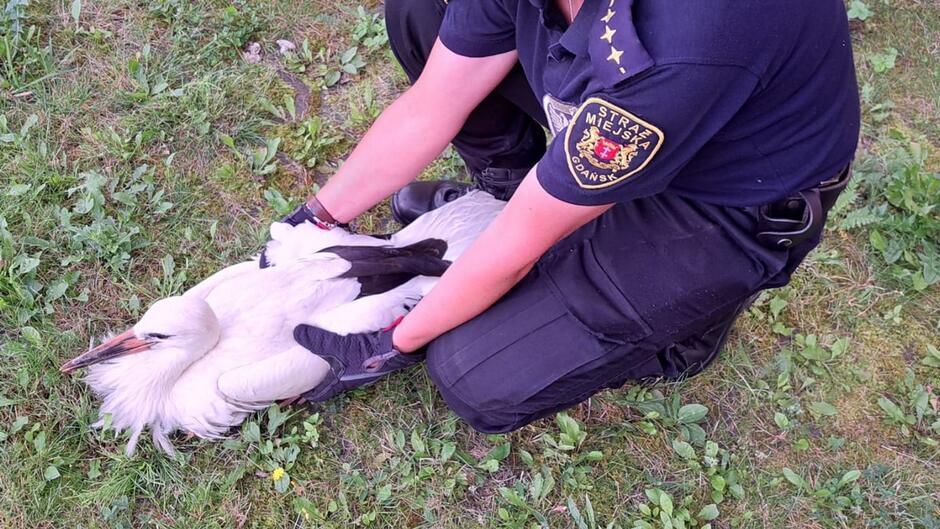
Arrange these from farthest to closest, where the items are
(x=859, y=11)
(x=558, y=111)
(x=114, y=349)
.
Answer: (x=859, y=11)
(x=114, y=349)
(x=558, y=111)

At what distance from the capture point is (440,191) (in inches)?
111

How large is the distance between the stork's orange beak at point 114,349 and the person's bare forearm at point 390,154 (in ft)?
2.31

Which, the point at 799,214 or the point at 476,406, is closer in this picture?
the point at 799,214

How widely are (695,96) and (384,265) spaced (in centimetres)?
126

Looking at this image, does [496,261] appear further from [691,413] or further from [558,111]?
[691,413]

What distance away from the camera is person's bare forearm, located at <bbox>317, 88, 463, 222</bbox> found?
231 cm

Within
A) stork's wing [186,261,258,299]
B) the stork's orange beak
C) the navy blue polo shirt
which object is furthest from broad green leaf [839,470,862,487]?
the stork's orange beak

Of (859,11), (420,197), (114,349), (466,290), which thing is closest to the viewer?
(466,290)

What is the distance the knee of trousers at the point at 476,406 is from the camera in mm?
2230

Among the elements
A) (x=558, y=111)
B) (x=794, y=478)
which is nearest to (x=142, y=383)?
(x=558, y=111)

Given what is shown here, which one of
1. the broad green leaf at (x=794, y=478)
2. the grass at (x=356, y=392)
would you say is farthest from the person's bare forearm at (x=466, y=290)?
the broad green leaf at (x=794, y=478)

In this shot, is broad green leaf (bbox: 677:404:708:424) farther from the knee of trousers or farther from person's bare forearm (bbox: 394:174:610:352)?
person's bare forearm (bbox: 394:174:610:352)

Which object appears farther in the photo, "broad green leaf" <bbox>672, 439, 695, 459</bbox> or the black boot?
the black boot

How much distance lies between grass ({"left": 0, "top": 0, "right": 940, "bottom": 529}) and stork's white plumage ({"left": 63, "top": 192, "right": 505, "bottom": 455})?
0.13m
